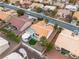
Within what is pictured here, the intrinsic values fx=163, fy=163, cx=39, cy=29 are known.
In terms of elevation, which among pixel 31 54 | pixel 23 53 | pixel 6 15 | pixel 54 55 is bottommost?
pixel 54 55

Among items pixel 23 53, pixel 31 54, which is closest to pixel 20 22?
pixel 23 53

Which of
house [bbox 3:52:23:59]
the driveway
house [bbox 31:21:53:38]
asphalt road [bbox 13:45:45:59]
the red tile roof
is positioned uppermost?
the red tile roof

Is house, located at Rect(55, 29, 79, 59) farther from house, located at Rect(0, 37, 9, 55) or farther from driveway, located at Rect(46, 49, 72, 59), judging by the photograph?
house, located at Rect(0, 37, 9, 55)

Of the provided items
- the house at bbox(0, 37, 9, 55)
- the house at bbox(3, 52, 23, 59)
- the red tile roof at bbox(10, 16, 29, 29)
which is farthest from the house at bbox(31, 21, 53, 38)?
the house at bbox(3, 52, 23, 59)

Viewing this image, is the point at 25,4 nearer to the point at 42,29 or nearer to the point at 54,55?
the point at 42,29

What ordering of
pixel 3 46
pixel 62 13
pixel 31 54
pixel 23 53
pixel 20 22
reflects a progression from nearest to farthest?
pixel 23 53 → pixel 31 54 → pixel 3 46 → pixel 20 22 → pixel 62 13

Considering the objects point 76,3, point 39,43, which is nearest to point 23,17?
point 39,43

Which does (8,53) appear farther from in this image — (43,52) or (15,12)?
(15,12)

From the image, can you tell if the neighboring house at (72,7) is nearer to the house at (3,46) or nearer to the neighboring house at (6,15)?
the neighboring house at (6,15)
